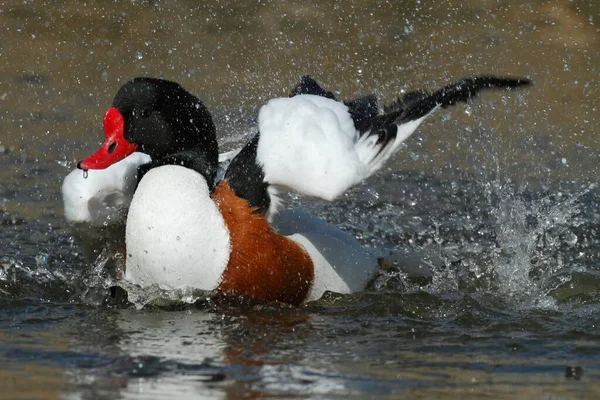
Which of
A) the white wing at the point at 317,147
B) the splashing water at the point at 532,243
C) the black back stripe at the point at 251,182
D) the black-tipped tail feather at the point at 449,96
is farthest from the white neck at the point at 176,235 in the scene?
the splashing water at the point at 532,243

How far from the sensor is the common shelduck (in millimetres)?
5125

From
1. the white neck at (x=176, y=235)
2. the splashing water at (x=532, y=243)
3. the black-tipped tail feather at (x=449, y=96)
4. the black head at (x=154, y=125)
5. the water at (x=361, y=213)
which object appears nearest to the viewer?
the water at (x=361, y=213)

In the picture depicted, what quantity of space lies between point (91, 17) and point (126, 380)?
6830 millimetres

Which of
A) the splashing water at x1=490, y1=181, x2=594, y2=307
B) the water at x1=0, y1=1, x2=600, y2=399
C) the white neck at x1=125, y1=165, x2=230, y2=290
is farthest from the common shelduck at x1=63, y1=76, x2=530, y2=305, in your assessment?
the splashing water at x1=490, y1=181, x2=594, y2=307

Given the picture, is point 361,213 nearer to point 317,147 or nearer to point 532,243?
point 532,243

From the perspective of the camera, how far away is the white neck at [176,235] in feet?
16.7

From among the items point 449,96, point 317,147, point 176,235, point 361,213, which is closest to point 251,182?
point 317,147

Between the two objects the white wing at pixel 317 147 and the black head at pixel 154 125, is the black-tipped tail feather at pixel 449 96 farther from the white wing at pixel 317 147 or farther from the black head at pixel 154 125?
the black head at pixel 154 125

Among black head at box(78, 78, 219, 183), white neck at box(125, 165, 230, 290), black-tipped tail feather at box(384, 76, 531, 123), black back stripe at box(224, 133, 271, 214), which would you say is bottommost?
white neck at box(125, 165, 230, 290)

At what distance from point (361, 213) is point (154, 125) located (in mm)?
2304

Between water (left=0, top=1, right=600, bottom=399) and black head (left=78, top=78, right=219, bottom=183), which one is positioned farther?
black head (left=78, top=78, right=219, bottom=183)

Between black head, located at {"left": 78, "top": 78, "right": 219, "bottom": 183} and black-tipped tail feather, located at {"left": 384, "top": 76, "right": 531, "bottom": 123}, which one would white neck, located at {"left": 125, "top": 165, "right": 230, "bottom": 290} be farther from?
black-tipped tail feather, located at {"left": 384, "top": 76, "right": 531, "bottom": 123}

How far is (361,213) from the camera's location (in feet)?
24.1

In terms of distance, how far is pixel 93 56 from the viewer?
32.9 ft
